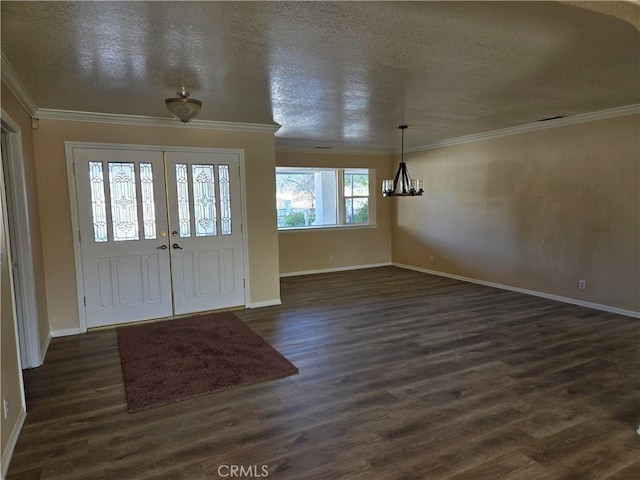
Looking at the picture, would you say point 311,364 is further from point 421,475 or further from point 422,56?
point 422,56

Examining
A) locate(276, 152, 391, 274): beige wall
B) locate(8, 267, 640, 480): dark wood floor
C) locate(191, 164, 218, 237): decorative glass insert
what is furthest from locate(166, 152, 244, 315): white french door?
locate(276, 152, 391, 274): beige wall

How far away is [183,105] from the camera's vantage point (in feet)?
11.5

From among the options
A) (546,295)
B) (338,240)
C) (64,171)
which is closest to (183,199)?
(64,171)

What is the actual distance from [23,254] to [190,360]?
1.73 metres

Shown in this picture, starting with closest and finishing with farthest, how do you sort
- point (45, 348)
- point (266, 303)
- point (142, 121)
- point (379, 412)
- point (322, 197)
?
point (379, 412), point (45, 348), point (142, 121), point (266, 303), point (322, 197)

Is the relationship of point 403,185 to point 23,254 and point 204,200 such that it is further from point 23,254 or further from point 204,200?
point 23,254

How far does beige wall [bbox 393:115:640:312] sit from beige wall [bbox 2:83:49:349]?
5.96 m

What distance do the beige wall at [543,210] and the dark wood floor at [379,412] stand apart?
0.91m

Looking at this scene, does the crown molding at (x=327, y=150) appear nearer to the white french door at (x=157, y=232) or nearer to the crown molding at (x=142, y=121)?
the crown molding at (x=142, y=121)

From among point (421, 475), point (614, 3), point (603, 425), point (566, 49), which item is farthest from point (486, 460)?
point (566, 49)

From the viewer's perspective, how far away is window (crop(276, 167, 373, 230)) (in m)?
7.92

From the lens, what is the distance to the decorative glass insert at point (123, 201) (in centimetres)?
457

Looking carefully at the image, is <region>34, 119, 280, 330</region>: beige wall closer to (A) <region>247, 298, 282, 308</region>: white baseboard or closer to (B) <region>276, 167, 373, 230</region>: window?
(A) <region>247, 298, 282, 308</region>: white baseboard

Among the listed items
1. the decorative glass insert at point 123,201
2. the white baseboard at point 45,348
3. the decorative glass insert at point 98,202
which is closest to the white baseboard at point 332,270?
the decorative glass insert at point 123,201
